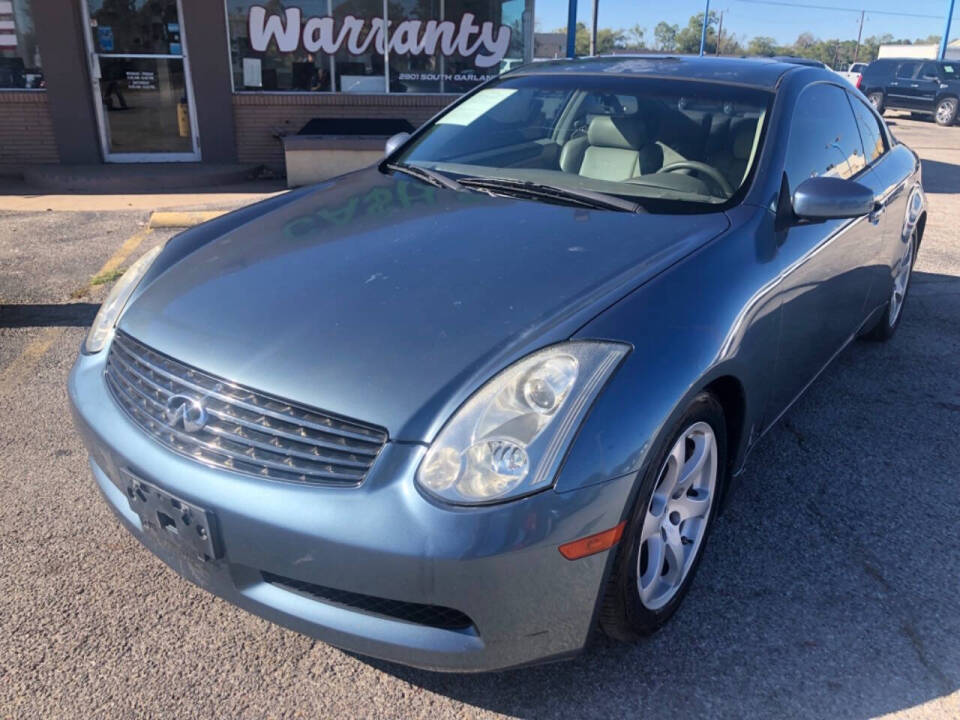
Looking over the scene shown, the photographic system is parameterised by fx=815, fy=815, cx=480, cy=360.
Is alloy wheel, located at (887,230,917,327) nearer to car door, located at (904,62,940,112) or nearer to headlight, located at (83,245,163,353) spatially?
headlight, located at (83,245,163,353)

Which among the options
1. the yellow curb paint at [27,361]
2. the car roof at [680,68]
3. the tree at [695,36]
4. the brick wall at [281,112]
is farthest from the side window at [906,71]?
the tree at [695,36]

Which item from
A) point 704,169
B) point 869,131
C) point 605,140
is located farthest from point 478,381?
point 869,131

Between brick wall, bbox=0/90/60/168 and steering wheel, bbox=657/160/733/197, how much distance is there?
8877 millimetres

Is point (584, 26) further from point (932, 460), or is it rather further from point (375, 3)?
point (932, 460)

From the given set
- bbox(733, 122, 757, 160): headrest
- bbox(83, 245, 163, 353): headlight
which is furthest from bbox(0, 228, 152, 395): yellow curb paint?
bbox(733, 122, 757, 160): headrest

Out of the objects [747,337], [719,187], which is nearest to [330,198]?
[719,187]

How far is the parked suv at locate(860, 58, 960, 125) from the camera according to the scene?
23.0 metres

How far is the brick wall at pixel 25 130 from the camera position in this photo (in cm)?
948

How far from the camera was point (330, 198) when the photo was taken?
3.29 m

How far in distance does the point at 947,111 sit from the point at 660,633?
25.5 meters

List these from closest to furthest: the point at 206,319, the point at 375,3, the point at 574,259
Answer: the point at 206,319, the point at 574,259, the point at 375,3

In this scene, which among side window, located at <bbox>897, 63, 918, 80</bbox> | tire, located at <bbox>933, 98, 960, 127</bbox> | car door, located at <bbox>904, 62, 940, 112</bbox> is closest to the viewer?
tire, located at <bbox>933, 98, 960, 127</bbox>

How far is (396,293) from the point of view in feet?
7.61

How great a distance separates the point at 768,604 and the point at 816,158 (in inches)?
72.6
